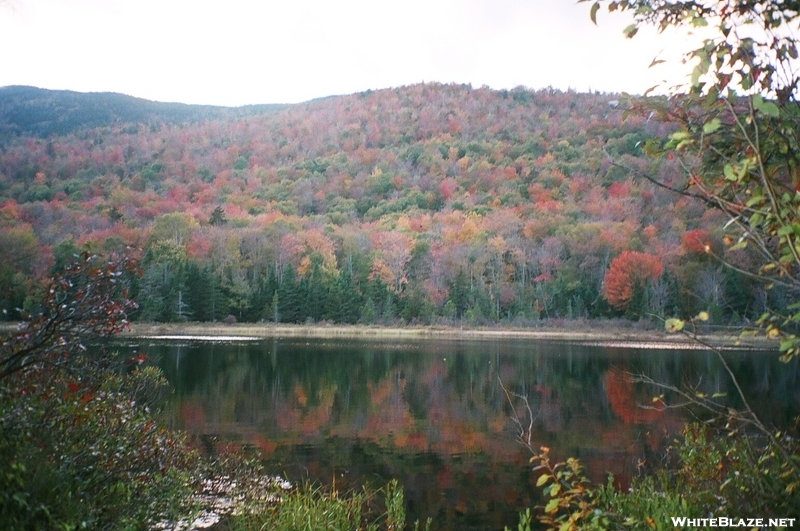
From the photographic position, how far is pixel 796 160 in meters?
3.53

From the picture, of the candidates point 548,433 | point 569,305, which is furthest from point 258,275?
point 548,433

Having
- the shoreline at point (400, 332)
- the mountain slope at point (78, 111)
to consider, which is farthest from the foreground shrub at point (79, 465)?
the mountain slope at point (78, 111)

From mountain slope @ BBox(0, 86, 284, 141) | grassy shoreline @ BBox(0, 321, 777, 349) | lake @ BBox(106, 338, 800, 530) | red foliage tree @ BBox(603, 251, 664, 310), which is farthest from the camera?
mountain slope @ BBox(0, 86, 284, 141)

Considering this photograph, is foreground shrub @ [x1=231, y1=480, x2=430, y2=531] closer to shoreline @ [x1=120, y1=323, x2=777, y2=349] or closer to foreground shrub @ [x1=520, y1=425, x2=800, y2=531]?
foreground shrub @ [x1=520, y1=425, x2=800, y2=531]

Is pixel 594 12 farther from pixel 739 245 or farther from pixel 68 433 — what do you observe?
pixel 68 433

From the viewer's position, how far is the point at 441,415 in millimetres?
19484

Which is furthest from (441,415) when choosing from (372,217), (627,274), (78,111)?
(78,111)

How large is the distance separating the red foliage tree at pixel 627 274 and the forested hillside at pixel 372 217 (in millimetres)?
Result: 209

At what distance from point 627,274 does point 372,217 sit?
45842 millimetres

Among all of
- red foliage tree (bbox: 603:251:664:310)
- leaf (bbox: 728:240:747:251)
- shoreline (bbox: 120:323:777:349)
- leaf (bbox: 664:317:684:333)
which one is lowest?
shoreline (bbox: 120:323:777:349)

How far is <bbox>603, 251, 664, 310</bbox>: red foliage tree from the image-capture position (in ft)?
222

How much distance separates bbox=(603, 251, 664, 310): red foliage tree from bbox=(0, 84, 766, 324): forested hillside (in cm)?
21

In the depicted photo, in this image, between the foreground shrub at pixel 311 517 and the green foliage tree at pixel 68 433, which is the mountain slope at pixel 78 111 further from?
the green foliage tree at pixel 68 433

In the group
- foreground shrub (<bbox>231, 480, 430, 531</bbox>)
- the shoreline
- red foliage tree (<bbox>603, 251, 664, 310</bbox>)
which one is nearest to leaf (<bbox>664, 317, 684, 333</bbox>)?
foreground shrub (<bbox>231, 480, 430, 531</bbox>)
